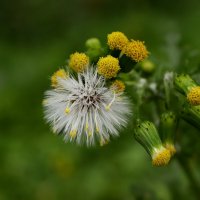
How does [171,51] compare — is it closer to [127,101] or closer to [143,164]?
[127,101]

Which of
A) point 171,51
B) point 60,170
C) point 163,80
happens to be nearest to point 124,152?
point 60,170

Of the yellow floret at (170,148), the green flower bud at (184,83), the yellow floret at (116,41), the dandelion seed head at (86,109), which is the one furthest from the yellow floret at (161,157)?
the yellow floret at (116,41)

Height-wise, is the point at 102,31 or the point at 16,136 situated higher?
the point at 102,31

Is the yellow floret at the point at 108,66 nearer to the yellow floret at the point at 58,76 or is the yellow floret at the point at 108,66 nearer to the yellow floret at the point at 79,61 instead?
the yellow floret at the point at 79,61

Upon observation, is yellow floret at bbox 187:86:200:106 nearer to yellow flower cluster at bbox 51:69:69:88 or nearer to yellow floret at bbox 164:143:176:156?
yellow floret at bbox 164:143:176:156

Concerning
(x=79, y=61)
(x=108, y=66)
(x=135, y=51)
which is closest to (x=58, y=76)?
(x=79, y=61)

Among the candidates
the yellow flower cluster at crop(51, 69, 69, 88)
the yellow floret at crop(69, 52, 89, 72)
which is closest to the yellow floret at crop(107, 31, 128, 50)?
the yellow floret at crop(69, 52, 89, 72)

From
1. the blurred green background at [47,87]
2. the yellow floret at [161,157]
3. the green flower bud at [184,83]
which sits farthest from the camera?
the blurred green background at [47,87]
